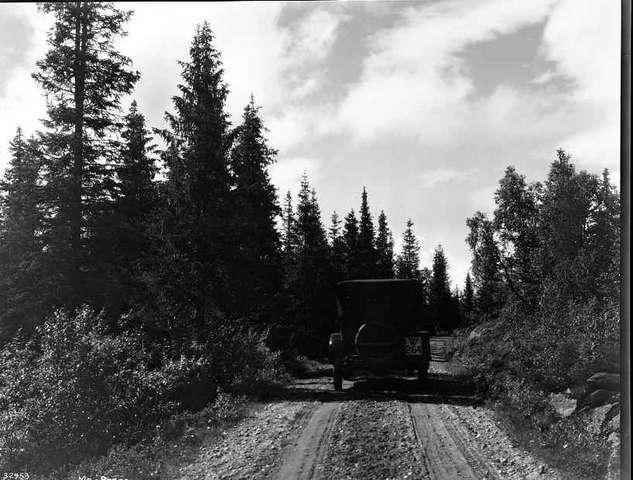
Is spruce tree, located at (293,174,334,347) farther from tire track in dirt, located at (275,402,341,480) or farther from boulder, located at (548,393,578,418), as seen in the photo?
boulder, located at (548,393,578,418)

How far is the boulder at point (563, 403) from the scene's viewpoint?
8.16 m

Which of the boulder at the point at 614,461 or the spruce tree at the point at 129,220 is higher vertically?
the spruce tree at the point at 129,220

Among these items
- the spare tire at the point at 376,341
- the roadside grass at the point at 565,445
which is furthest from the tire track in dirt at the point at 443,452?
the spare tire at the point at 376,341

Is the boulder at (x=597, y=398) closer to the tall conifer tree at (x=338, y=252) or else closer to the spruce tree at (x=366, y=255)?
the tall conifer tree at (x=338, y=252)

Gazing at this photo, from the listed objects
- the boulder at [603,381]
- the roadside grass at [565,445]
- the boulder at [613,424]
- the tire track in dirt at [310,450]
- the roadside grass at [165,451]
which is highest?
the boulder at [603,381]

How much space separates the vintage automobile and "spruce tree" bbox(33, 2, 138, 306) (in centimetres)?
739

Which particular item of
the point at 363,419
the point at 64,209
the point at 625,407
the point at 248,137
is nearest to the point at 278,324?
the point at 248,137

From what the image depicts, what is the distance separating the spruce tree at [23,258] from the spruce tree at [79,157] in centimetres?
34

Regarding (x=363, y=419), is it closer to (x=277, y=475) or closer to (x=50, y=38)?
(x=277, y=475)

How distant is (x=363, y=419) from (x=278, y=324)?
14557 mm

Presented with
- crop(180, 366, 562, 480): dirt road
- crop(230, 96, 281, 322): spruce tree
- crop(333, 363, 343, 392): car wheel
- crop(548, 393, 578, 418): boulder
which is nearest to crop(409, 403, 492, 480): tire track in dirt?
crop(180, 366, 562, 480): dirt road

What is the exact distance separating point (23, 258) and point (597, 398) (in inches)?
537

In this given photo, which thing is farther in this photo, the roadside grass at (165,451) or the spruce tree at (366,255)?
the spruce tree at (366,255)

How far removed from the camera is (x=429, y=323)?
Answer: 14.2 metres
